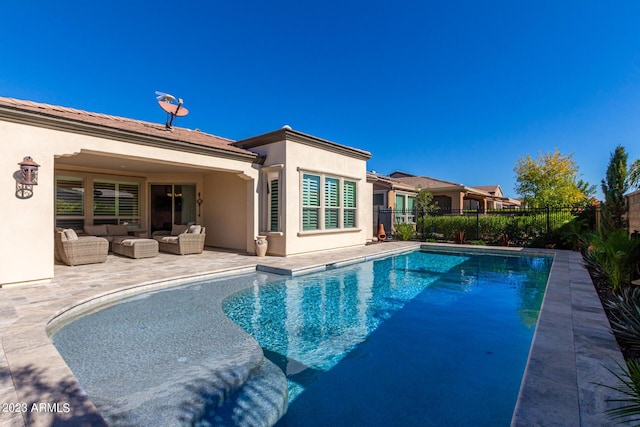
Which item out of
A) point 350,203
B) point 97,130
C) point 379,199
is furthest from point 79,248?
point 379,199

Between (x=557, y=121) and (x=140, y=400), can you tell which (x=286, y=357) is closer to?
(x=140, y=400)

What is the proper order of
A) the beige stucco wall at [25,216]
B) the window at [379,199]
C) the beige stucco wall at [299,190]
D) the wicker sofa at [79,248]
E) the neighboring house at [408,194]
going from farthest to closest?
the window at [379,199], the neighboring house at [408,194], the beige stucco wall at [299,190], the wicker sofa at [79,248], the beige stucco wall at [25,216]

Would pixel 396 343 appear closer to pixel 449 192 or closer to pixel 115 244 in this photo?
pixel 115 244

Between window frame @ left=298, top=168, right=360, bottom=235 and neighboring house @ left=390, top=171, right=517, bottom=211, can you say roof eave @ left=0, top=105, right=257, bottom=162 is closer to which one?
window frame @ left=298, top=168, right=360, bottom=235

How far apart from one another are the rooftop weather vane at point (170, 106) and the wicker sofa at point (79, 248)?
4.61 metres

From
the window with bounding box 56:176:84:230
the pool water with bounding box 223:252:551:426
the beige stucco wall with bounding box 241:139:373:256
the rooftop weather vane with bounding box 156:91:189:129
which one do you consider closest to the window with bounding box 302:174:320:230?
the beige stucco wall with bounding box 241:139:373:256

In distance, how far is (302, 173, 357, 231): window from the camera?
476 inches

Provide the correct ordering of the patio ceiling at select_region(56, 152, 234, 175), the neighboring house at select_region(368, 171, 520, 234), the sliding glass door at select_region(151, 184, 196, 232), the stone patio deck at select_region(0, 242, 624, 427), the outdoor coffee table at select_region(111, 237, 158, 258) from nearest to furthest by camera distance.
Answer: the stone patio deck at select_region(0, 242, 624, 427) < the patio ceiling at select_region(56, 152, 234, 175) < the outdoor coffee table at select_region(111, 237, 158, 258) < the sliding glass door at select_region(151, 184, 196, 232) < the neighboring house at select_region(368, 171, 520, 234)

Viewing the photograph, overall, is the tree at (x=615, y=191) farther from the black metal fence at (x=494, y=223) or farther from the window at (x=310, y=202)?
the window at (x=310, y=202)

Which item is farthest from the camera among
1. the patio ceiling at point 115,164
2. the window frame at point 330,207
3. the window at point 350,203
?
the window at point 350,203

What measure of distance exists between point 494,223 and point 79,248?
1798 cm

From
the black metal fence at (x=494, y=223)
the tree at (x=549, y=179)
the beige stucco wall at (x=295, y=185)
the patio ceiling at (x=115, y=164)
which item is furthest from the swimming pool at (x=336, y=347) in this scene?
the tree at (x=549, y=179)

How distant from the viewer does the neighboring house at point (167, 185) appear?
675 centimetres

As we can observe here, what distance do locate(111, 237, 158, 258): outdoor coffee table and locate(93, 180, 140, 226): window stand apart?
2553mm
